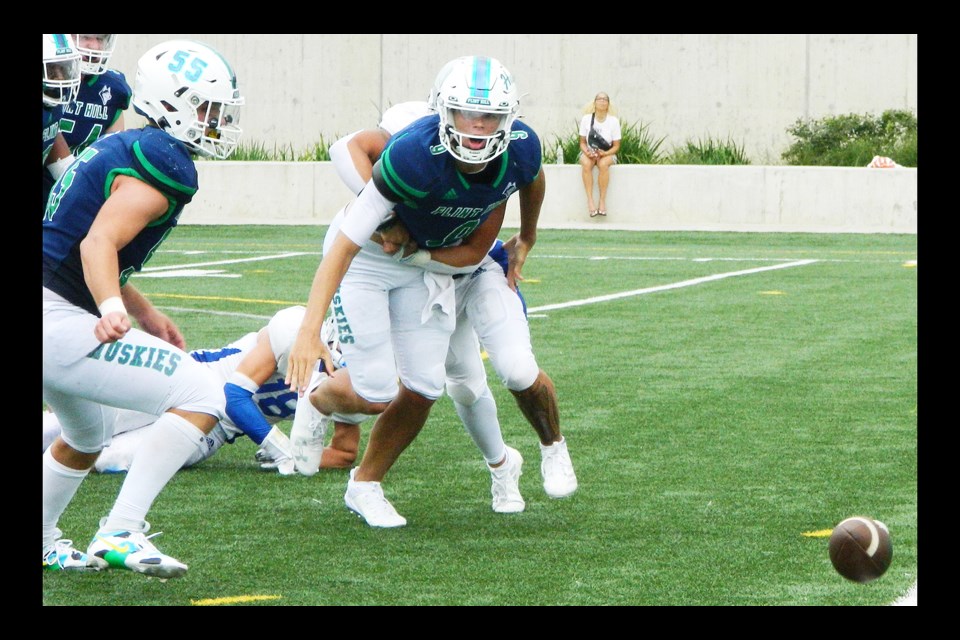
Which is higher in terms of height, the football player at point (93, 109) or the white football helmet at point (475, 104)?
the football player at point (93, 109)

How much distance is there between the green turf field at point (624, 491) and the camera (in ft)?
16.0

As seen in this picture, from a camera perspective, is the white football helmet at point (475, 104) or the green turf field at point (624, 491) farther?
the white football helmet at point (475, 104)

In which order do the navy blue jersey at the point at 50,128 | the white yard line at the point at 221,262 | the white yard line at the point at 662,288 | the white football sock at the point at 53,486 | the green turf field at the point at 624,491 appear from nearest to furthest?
the green turf field at the point at 624,491 < the white football sock at the point at 53,486 < the navy blue jersey at the point at 50,128 < the white yard line at the point at 662,288 < the white yard line at the point at 221,262

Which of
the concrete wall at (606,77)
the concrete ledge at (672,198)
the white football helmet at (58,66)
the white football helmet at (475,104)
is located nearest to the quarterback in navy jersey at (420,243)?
the white football helmet at (475,104)

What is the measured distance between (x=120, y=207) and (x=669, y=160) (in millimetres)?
20349

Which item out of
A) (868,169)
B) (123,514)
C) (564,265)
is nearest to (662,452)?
(123,514)

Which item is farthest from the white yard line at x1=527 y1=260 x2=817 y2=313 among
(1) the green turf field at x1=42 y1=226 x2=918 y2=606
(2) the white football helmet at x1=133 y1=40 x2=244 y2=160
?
(2) the white football helmet at x1=133 y1=40 x2=244 y2=160

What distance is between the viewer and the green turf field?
4.87 m

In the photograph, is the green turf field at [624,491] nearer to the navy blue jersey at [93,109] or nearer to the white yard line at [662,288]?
the white yard line at [662,288]

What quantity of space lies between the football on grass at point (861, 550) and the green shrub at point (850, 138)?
19.2 metres

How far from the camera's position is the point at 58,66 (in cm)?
595

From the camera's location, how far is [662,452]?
702cm

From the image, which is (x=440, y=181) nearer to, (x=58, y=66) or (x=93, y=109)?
(x=58, y=66)

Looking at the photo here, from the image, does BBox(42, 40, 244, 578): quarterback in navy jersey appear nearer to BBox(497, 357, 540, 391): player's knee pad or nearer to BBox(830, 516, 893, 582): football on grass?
BBox(497, 357, 540, 391): player's knee pad
